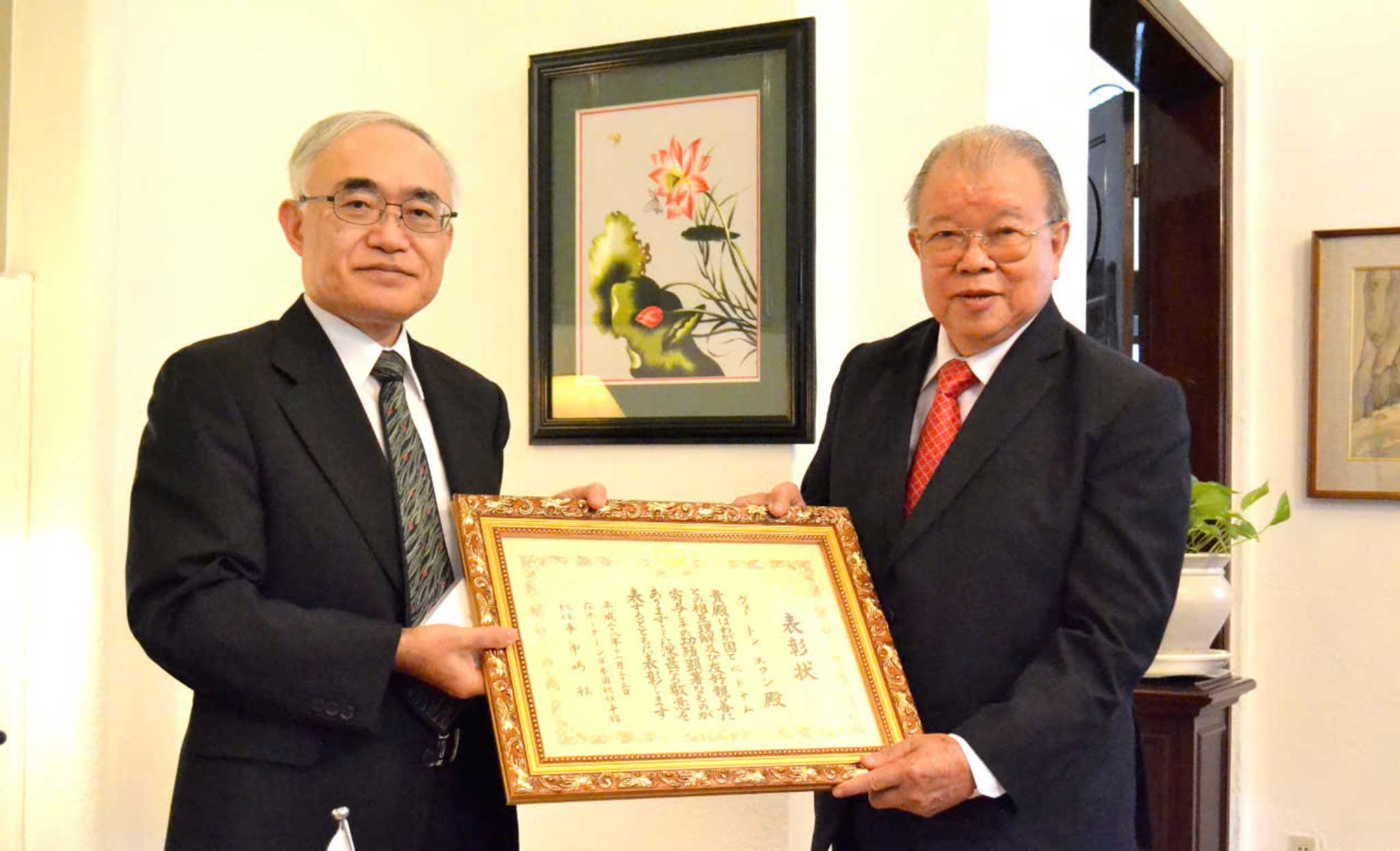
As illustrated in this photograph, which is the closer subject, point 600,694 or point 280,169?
point 600,694

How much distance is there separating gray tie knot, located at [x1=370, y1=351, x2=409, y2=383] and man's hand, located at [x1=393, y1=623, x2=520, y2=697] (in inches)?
15.4

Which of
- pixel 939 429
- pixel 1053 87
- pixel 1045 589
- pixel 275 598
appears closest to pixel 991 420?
pixel 939 429

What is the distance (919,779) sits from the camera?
193cm

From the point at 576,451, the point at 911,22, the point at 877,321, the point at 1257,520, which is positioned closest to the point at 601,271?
the point at 576,451

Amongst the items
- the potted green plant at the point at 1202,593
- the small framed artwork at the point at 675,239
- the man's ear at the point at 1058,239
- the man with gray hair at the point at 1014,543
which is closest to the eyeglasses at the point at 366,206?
the man with gray hair at the point at 1014,543

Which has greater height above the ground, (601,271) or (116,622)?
(601,271)

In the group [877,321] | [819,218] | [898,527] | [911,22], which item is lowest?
[898,527]

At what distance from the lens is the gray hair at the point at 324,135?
2.07 metres

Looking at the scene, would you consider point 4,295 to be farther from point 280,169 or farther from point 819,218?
point 819,218

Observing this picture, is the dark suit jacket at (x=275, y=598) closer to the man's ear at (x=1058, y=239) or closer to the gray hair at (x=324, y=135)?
the gray hair at (x=324, y=135)

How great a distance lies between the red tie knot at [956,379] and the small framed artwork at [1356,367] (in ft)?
11.1

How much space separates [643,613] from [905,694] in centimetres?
39

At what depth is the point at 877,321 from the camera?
3303 millimetres

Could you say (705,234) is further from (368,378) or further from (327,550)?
(327,550)
